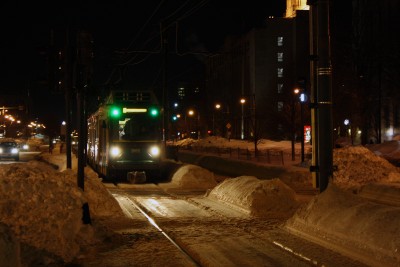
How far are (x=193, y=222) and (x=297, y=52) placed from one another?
297 feet

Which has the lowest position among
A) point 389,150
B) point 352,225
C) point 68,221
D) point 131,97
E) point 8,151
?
point 352,225

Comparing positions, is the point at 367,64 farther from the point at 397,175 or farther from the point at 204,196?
the point at 204,196

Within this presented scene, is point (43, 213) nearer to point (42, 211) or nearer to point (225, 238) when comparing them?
point (42, 211)

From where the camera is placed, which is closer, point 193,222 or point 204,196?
point 193,222

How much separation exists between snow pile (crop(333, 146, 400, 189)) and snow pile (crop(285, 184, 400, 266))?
12806 mm

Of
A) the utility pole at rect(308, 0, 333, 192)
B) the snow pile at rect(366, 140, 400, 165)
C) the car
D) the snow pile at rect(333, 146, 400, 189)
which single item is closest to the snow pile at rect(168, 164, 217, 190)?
the snow pile at rect(333, 146, 400, 189)

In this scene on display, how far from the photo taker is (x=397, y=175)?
24.2m

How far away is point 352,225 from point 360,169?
15.6 m

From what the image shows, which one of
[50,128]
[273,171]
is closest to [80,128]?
[273,171]

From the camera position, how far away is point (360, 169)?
25109 mm

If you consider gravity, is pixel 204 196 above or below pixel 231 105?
below

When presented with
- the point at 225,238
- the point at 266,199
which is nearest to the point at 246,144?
the point at 266,199

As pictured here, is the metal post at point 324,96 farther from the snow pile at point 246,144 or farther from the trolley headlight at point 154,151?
the snow pile at point 246,144

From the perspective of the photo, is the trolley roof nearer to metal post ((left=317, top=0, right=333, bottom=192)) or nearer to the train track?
the train track
